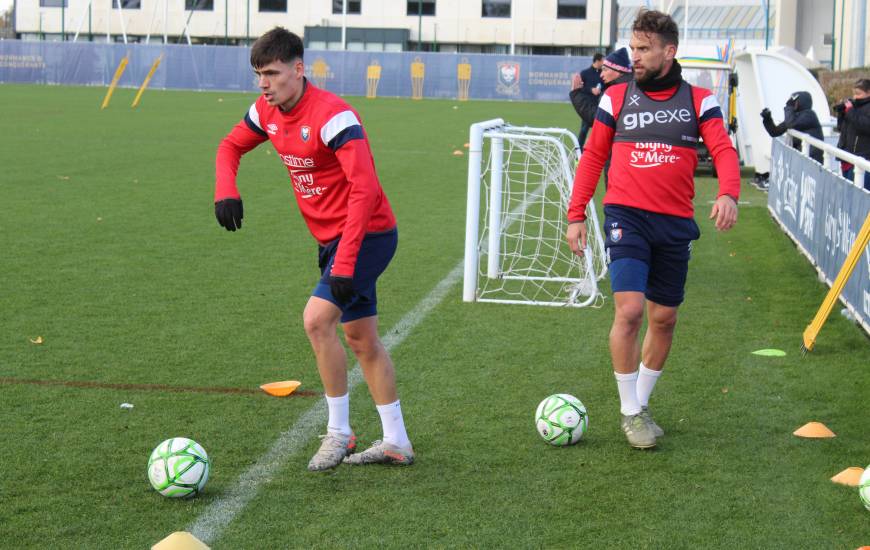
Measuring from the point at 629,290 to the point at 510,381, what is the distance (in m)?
1.41

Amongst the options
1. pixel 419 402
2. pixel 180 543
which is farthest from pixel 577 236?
pixel 180 543

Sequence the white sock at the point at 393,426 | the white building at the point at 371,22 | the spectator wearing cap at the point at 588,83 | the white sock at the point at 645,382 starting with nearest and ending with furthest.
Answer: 1. the white sock at the point at 393,426
2. the white sock at the point at 645,382
3. the spectator wearing cap at the point at 588,83
4. the white building at the point at 371,22

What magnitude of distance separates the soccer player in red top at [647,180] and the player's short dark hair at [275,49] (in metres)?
1.51

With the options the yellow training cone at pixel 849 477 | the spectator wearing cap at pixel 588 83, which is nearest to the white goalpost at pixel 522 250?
the spectator wearing cap at pixel 588 83

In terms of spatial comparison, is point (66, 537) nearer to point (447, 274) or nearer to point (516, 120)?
point (447, 274)

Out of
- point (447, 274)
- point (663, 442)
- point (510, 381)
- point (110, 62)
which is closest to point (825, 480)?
point (663, 442)

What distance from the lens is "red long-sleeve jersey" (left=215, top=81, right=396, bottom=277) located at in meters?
4.49

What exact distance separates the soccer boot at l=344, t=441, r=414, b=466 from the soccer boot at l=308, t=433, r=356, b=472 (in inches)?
2.4

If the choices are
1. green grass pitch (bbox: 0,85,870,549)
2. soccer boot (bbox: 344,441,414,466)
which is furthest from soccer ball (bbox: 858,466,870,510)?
soccer boot (bbox: 344,441,414,466)

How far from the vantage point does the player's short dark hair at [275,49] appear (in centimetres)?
450

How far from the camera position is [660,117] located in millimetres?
5109

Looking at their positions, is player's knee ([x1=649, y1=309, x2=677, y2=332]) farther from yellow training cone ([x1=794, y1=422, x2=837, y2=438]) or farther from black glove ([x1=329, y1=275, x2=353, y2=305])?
black glove ([x1=329, y1=275, x2=353, y2=305])

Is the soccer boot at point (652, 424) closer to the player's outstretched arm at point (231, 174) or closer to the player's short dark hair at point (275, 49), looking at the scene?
the player's outstretched arm at point (231, 174)

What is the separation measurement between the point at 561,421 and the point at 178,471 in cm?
176
